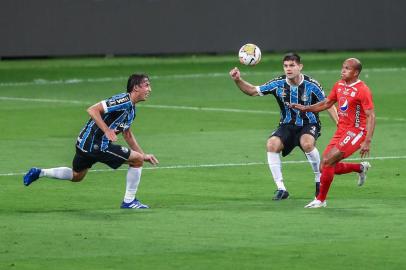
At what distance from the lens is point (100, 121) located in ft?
53.8

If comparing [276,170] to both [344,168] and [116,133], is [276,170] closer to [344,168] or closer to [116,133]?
[344,168]

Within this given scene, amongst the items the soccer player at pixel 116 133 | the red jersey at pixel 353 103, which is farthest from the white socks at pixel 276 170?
the soccer player at pixel 116 133

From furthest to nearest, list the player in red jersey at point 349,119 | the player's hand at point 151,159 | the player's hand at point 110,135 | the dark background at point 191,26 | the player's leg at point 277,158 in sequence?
the dark background at point 191,26 < the player's leg at point 277,158 < the player in red jersey at point 349,119 < the player's hand at point 110,135 < the player's hand at point 151,159

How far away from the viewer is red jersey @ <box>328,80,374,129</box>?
55.0ft

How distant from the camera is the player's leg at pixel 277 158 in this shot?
17.5 m

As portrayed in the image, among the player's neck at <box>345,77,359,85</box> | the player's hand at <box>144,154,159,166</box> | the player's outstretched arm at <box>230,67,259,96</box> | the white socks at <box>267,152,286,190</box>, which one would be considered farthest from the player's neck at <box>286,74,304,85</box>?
the player's hand at <box>144,154,159,166</box>

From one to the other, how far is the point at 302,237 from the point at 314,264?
152cm

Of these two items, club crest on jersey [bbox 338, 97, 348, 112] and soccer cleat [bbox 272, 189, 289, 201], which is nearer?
club crest on jersey [bbox 338, 97, 348, 112]

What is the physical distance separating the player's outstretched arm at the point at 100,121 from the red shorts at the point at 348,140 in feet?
8.88

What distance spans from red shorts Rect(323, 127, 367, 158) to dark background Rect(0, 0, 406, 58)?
82.6 feet

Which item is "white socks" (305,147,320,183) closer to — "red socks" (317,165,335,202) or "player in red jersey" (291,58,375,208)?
"player in red jersey" (291,58,375,208)

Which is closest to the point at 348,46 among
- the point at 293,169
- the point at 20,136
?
the point at 20,136

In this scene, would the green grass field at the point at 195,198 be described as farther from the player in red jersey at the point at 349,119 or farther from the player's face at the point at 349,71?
the player's face at the point at 349,71

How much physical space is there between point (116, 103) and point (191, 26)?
89.3 ft
